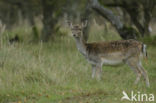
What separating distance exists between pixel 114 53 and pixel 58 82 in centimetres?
189

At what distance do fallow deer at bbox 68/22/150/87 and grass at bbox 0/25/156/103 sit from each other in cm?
41

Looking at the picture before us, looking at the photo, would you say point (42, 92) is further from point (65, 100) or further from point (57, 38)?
point (57, 38)

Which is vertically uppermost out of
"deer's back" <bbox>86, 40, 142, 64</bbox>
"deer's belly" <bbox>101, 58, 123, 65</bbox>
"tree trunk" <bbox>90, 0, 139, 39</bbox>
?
"tree trunk" <bbox>90, 0, 139, 39</bbox>

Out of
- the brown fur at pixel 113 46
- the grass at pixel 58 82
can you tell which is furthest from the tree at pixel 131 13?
A: the brown fur at pixel 113 46

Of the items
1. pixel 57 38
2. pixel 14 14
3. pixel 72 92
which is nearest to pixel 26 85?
pixel 72 92

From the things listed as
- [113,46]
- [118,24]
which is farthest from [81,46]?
[118,24]

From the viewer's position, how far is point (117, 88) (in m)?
8.54

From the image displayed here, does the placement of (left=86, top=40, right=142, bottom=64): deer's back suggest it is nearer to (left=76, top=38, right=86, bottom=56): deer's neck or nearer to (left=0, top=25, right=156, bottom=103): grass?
(left=76, top=38, right=86, bottom=56): deer's neck

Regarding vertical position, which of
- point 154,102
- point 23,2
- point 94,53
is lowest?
point 154,102

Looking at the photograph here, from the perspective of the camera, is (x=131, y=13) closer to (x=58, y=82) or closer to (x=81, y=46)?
(x=81, y=46)

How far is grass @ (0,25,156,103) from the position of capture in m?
7.76

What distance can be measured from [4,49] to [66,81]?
2.23 m

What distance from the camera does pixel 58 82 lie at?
8.73 metres

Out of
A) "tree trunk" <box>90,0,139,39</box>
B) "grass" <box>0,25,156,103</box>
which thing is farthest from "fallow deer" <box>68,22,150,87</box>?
"tree trunk" <box>90,0,139,39</box>
